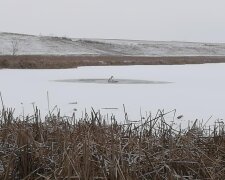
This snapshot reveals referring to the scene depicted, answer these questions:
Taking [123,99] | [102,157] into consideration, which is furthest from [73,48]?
[102,157]

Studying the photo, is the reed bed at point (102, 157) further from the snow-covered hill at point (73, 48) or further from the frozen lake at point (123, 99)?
the snow-covered hill at point (73, 48)

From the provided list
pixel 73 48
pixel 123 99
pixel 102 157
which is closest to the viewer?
pixel 102 157

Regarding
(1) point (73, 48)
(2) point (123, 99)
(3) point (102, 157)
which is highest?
(1) point (73, 48)

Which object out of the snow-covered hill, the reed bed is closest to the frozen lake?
the reed bed

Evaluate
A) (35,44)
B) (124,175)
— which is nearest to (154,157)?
(124,175)

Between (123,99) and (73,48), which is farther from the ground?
(73,48)

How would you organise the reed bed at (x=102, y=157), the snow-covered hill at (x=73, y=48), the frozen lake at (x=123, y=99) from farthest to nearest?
1. the snow-covered hill at (x=73, y=48)
2. the frozen lake at (x=123, y=99)
3. the reed bed at (x=102, y=157)

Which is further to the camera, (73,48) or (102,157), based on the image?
(73,48)

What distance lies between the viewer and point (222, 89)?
11469mm

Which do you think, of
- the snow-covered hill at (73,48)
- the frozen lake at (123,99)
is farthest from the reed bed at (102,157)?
the snow-covered hill at (73,48)

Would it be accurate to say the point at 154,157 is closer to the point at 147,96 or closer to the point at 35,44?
A: the point at 147,96

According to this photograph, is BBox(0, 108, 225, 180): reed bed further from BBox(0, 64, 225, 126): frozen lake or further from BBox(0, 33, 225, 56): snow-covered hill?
BBox(0, 33, 225, 56): snow-covered hill

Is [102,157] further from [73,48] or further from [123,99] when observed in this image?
[73,48]

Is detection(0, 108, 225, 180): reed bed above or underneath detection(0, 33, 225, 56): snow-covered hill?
underneath
